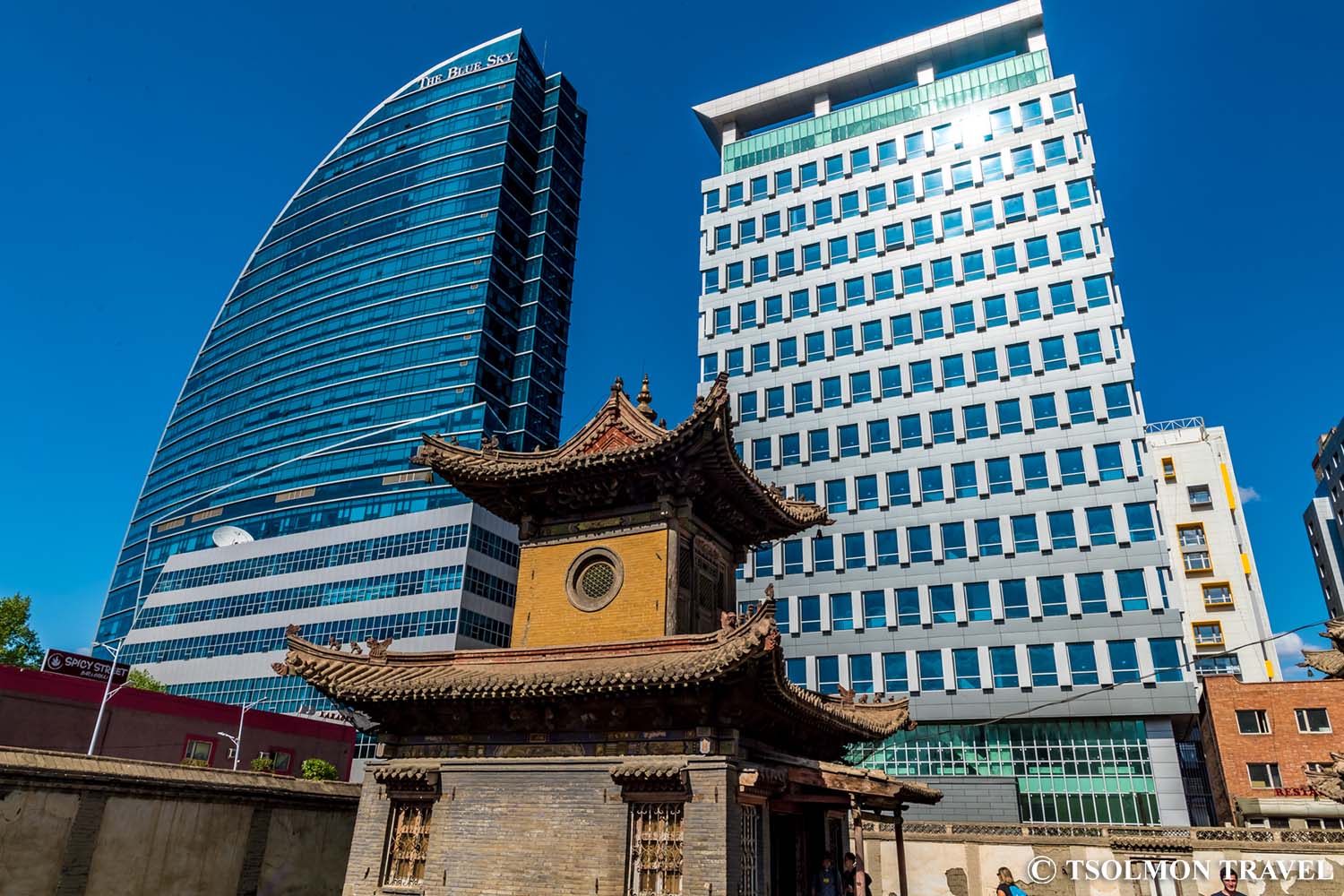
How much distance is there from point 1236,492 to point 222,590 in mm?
90485

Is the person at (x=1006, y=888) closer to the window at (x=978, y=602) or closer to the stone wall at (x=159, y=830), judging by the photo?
the stone wall at (x=159, y=830)

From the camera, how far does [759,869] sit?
16734 millimetres

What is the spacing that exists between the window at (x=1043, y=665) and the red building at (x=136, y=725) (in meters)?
42.3

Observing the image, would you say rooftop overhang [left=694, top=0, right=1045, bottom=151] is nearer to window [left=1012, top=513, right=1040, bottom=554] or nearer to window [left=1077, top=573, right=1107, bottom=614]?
window [left=1012, top=513, right=1040, bottom=554]

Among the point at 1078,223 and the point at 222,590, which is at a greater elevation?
the point at 1078,223

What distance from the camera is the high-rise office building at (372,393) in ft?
237

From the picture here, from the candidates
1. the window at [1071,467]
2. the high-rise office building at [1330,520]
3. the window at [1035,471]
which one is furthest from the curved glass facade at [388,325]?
the high-rise office building at [1330,520]

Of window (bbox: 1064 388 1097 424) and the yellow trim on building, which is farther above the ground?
the yellow trim on building

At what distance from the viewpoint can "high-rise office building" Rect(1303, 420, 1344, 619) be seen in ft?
265

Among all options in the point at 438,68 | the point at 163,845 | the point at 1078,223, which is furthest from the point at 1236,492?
the point at 438,68

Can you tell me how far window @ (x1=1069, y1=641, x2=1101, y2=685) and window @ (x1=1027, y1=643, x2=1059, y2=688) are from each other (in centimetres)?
87

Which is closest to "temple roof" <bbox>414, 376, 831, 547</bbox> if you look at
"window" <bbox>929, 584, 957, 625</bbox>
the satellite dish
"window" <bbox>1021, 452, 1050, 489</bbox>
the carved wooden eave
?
the carved wooden eave

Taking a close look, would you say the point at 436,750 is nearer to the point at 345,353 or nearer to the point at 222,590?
the point at 222,590

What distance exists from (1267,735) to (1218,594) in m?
25.0
